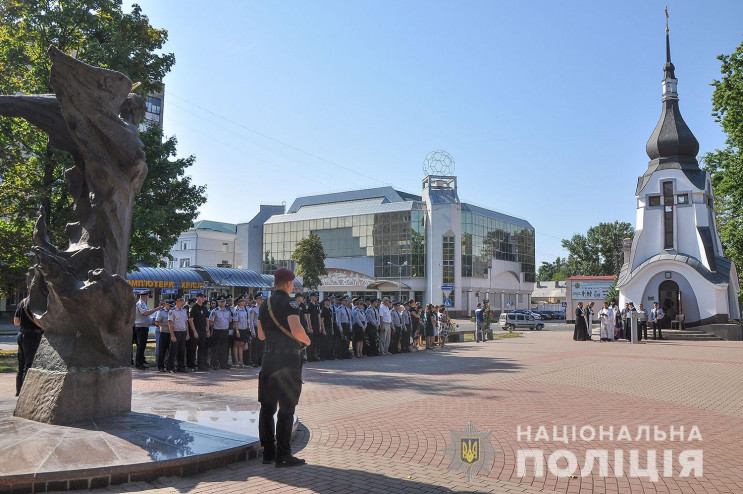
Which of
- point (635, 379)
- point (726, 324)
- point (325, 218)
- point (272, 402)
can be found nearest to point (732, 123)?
point (726, 324)

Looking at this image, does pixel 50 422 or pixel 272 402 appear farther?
pixel 50 422

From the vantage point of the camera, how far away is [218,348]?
46.2 ft

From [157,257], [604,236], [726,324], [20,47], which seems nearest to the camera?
[20,47]

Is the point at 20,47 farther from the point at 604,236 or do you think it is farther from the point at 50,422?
the point at 604,236

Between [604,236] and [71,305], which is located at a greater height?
[604,236]

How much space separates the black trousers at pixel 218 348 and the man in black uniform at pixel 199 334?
233mm

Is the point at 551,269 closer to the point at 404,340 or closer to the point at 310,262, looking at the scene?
the point at 310,262

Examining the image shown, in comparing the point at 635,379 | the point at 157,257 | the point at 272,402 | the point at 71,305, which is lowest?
the point at 635,379

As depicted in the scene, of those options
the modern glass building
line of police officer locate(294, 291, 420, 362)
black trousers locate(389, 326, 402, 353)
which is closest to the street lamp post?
the modern glass building

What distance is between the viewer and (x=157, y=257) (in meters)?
20.2

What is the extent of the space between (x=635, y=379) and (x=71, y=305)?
36.8 feet

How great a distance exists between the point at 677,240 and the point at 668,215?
1.56m

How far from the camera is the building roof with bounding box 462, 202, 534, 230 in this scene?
2649 inches

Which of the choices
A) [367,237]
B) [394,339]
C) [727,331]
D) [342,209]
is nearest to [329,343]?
[394,339]
